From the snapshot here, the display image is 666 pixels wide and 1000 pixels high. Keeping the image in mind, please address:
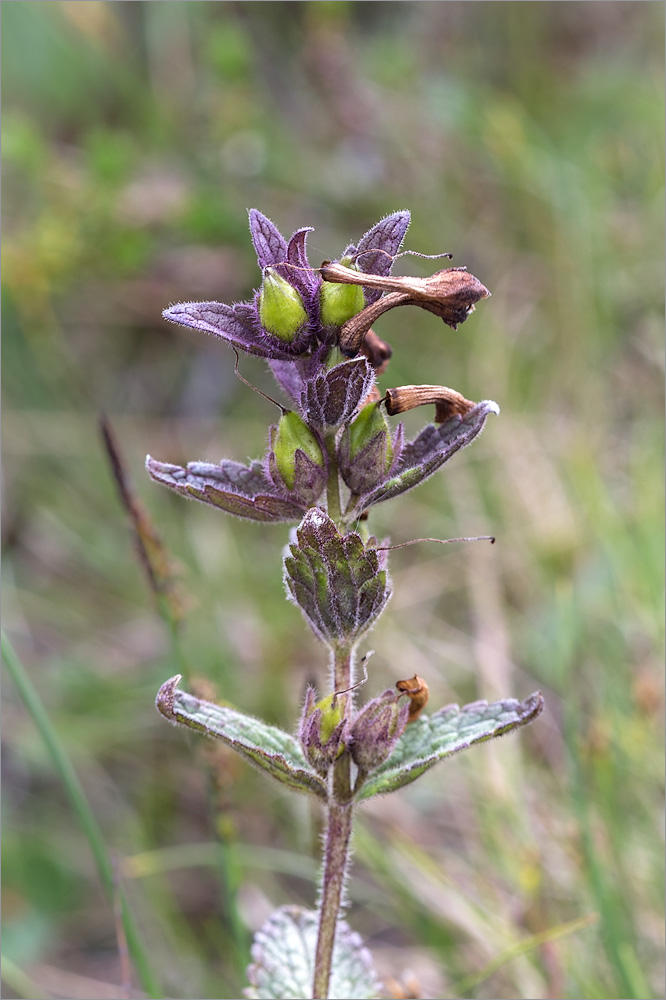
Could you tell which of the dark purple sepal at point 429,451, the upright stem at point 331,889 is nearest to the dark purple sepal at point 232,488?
the dark purple sepal at point 429,451

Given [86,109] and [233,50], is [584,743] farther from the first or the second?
[86,109]

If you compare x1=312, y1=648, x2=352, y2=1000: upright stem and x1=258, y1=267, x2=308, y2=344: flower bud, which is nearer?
x1=258, y1=267, x2=308, y2=344: flower bud

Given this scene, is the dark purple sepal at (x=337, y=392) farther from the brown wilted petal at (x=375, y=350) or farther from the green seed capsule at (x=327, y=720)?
the green seed capsule at (x=327, y=720)

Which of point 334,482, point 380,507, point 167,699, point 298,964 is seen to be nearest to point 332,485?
point 334,482

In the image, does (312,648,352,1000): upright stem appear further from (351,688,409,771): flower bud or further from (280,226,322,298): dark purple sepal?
(280,226,322,298): dark purple sepal

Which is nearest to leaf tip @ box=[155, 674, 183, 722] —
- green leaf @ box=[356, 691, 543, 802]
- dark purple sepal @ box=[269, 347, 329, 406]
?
green leaf @ box=[356, 691, 543, 802]

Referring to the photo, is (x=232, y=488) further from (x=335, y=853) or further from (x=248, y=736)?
(x=335, y=853)

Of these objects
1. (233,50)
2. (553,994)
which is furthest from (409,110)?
(553,994)
